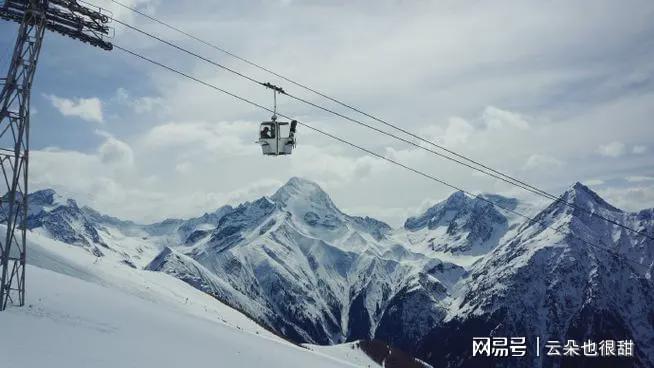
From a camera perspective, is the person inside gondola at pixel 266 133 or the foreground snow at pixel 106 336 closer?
the foreground snow at pixel 106 336

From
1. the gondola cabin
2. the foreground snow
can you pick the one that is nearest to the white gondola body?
the gondola cabin

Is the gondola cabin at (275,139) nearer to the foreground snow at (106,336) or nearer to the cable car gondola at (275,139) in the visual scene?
the cable car gondola at (275,139)

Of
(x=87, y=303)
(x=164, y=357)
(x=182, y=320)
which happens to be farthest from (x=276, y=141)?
(x=182, y=320)

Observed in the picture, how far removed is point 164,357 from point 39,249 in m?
40.8

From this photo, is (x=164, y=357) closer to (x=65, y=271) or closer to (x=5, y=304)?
(x=5, y=304)

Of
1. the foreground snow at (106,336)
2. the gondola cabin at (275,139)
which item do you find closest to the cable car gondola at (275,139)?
the gondola cabin at (275,139)

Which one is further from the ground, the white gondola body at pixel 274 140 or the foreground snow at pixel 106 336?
the white gondola body at pixel 274 140

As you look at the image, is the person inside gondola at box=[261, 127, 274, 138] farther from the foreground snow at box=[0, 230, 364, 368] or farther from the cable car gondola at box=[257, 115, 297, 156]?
the foreground snow at box=[0, 230, 364, 368]

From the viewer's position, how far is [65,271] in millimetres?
59438

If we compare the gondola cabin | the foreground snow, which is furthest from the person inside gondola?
the foreground snow

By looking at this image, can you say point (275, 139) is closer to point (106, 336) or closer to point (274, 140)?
point (274, 140)

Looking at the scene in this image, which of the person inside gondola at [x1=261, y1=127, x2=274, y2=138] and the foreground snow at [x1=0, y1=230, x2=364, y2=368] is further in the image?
the person inside gondola at [x1=261, y1=127, x2=274, y2=138]

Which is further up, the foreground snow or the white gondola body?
the white gondola body

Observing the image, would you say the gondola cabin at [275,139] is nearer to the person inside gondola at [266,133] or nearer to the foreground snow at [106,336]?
the person inside gondola at [266,133]
